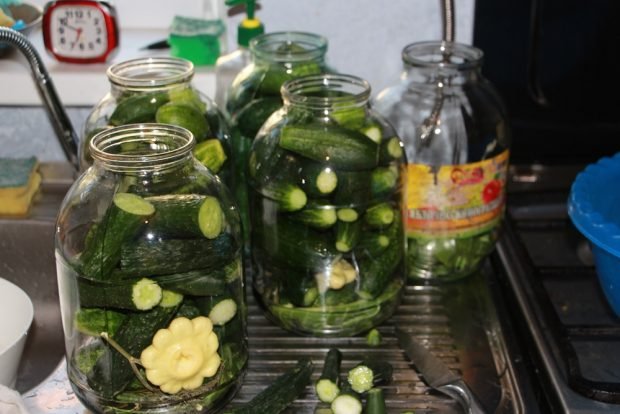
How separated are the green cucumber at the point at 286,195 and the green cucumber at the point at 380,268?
96 mm

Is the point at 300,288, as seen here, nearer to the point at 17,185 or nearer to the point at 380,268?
the point at 380,268

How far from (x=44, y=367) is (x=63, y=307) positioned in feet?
0.68

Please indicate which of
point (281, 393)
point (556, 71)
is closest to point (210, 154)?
point (281, 393)

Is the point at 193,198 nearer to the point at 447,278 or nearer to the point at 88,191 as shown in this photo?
the point at 88,191

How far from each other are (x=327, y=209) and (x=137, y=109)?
0.22 meters

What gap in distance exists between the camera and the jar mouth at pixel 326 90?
2.96 feet

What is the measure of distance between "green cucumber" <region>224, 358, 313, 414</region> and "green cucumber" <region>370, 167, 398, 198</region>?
19cm

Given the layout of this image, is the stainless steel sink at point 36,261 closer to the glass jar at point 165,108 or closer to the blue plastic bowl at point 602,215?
the glass jar at point 165,108

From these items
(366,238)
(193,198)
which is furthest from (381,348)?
(193,198)

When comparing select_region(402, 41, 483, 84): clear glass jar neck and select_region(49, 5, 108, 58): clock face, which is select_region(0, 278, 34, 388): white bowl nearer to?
select_region(49, 5, 108, 58): clock face

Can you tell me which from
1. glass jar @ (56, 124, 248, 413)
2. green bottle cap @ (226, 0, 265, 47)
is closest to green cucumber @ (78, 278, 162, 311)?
glass jar @ (56, 124, 248, 413)

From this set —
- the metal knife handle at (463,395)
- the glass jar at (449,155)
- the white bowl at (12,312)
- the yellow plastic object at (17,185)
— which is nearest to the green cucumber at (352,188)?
the glass jar at (449,155)

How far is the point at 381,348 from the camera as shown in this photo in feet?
3.07

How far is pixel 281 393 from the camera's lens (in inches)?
32.9
